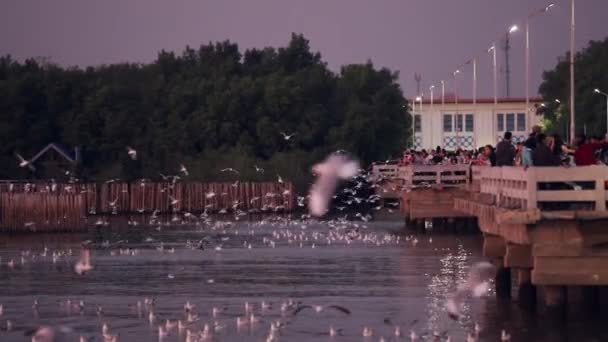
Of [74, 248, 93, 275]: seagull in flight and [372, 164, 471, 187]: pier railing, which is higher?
[372, 164, 471, 187]: pier railing

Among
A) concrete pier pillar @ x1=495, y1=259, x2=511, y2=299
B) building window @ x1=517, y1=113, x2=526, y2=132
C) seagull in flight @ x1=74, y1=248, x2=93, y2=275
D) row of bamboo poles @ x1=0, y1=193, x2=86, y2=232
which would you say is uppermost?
building window @ x1=517, y1=113, x2=526, y2=132

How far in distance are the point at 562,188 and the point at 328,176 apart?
242 feet

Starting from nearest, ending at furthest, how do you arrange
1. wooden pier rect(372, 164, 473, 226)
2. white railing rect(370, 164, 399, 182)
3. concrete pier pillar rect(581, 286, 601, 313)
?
concrete pier pillar rect(581, 286, 601, 313) < wooden pier rect(372, 164, 473, 226) < white railing rect(370, 164, 399, 182)

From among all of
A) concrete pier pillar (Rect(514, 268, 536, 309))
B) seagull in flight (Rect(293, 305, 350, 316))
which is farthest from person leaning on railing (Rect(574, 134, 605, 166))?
seagull in flight (Rect(293, 305, 350, 316))

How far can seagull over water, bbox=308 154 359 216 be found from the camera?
310 ft

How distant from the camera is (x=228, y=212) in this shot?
291 feet

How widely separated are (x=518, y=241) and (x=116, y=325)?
23.8 ft

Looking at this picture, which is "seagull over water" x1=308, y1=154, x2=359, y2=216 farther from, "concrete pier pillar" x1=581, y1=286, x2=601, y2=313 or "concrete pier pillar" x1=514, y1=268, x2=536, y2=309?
"concrete pier pillar" x1=581, y1=286, x2=601, y2=313

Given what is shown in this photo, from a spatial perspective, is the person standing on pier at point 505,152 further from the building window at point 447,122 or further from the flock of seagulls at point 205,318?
the building window at point 447,122

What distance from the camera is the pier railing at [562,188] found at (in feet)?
92.4

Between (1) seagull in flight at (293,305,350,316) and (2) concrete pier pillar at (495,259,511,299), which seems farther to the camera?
(2) concrete pier pillar at (495,259,511,299)

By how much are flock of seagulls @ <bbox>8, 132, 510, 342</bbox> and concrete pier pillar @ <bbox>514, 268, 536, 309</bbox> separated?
123 cm

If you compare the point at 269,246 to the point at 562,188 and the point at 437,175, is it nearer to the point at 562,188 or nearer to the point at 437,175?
the point at 437,175


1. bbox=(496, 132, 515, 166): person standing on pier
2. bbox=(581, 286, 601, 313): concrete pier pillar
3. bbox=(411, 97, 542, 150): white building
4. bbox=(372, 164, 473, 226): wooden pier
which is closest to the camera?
bbox=(581, 286, 601, 313): concrete pier pillar
